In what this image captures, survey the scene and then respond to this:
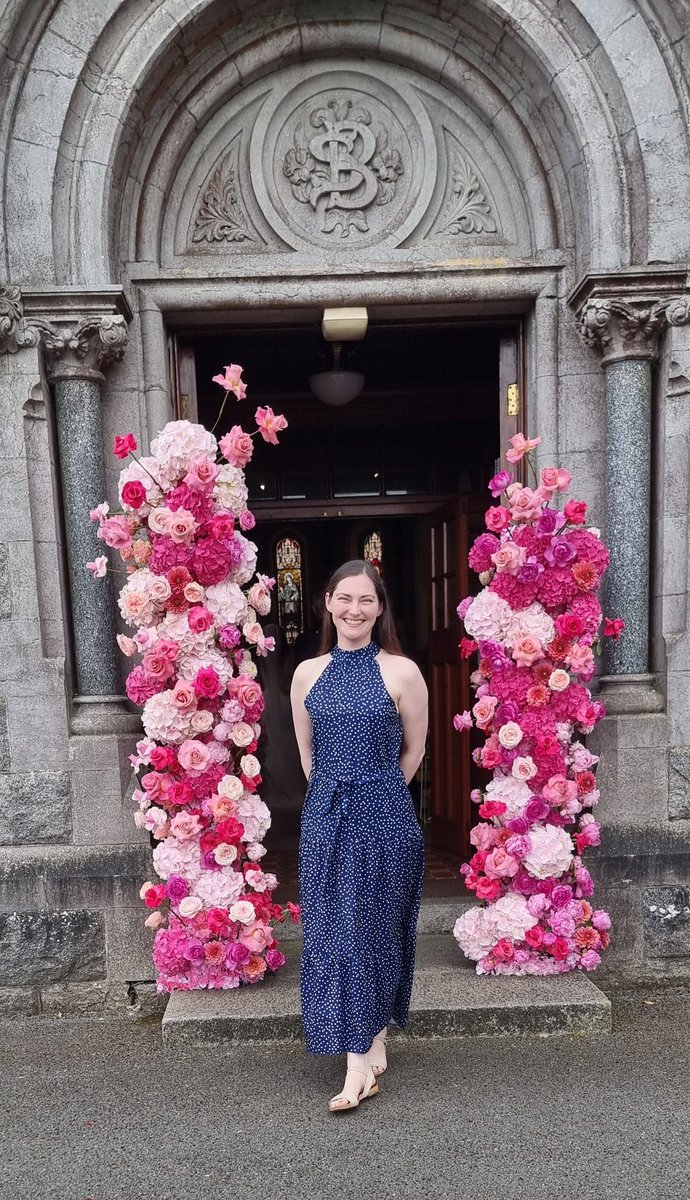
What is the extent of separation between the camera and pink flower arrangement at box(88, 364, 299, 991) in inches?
133

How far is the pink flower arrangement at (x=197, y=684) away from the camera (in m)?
3.37

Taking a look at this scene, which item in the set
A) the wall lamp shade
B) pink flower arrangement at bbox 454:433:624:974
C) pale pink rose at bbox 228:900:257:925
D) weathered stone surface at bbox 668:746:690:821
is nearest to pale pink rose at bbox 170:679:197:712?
pale pink rose at bbox 228:900:257:925

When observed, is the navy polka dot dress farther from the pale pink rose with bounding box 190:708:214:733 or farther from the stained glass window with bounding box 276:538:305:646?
the stained glass window with bounding box 276:538:305:646

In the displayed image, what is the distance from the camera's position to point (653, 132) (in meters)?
3.88

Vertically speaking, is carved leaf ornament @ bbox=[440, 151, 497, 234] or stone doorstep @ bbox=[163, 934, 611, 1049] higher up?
carved leaf ornament @ bbox=[440, 151, 497, 234]

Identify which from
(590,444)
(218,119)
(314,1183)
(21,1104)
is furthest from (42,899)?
(218,119)

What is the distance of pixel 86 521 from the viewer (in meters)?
3.98

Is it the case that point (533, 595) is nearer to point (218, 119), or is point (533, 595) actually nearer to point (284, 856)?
point (218, 119)

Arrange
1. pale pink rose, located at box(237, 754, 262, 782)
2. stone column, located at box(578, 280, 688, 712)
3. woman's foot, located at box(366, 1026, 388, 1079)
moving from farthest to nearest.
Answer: stone column, located at box(578, 280, 688, 712)
pale pink rose, located at box(237, 754, 262, 782)
woman's foot, located at box(366, 1026, 388, 1079)

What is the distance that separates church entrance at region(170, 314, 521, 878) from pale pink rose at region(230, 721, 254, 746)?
179cm

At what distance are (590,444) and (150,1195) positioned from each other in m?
3.51

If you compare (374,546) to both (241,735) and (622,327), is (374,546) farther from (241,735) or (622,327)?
(241,735)

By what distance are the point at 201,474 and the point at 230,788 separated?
4.15 ft

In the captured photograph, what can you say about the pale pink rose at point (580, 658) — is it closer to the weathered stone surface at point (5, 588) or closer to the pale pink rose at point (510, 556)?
the pale pink rose at point (510, 556)
